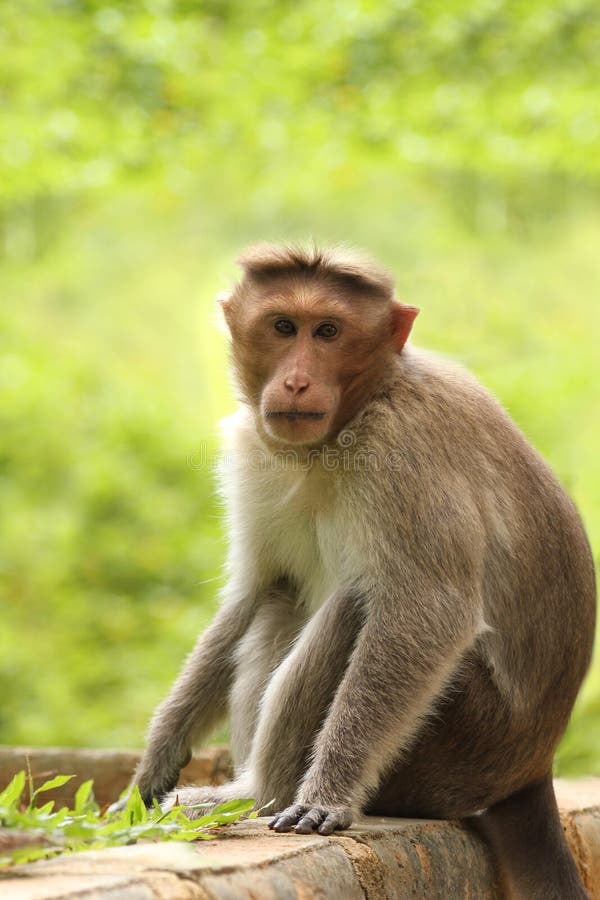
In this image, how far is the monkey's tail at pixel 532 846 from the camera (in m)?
4.02

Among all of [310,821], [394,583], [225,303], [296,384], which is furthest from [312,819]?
[225,303]

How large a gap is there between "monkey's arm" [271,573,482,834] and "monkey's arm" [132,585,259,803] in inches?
39.7

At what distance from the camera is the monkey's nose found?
3936 mm

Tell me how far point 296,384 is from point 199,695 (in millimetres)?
1474

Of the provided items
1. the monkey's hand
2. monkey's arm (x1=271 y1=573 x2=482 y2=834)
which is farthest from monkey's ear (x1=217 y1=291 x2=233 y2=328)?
the monkey's hand

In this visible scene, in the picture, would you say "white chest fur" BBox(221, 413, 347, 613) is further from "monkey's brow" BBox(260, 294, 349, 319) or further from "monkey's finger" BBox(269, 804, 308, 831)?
"monkey's finger" BBox(269, 804, 308, 831)

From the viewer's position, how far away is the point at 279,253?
416 cm

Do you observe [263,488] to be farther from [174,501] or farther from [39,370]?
[39,370]

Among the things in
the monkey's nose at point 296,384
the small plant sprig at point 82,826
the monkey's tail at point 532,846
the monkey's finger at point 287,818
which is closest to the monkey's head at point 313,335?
the monkey's nose at point 296,384

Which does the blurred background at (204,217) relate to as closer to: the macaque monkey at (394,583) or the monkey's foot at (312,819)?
the macaque monkey at (394,583)

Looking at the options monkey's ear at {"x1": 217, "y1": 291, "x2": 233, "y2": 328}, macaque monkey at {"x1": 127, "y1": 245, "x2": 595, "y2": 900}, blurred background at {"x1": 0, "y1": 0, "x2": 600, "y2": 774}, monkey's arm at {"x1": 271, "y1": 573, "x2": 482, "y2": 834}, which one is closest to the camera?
monkey's arm at {"x1": 271, "y1": 573, "x2": 482, "y2": 834}

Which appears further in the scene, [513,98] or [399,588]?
[513,98]

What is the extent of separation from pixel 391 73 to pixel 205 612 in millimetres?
6193

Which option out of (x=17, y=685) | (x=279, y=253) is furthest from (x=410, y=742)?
(x=17, y=685)
